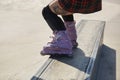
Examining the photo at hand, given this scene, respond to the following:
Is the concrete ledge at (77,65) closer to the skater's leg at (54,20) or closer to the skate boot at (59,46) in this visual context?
the skate boot at (59,46)

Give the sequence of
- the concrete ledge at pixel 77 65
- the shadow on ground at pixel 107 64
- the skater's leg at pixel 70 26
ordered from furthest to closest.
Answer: the shadow on ground at pixel 107 64 → the skater's leg at pixel 70 26 → the concrete ledge at pixel 77 65

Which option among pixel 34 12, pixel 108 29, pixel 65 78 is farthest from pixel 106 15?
pixel 65 78

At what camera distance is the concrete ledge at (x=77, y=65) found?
2596 millimetres

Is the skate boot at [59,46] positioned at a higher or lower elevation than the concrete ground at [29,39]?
higher

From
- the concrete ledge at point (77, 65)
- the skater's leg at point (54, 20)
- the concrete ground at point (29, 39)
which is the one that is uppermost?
the skater's leg at point (54, 20)

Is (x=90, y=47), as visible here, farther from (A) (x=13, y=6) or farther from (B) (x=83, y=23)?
(A) (x=13, y=6)

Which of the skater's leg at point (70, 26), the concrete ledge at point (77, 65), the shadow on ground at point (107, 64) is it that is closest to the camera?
the concrete ledge at point (77, 65)

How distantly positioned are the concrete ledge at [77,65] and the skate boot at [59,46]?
60mm

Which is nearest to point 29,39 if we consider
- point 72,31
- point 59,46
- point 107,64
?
point 107,64

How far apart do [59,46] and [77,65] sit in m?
0.26

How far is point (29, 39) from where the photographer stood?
4484mm

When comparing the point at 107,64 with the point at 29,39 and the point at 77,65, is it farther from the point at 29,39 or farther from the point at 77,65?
the point at 29,39

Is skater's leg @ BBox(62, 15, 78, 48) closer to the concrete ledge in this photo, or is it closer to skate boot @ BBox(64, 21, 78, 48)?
skate boot @ BBox(64, 21, 78, 48)

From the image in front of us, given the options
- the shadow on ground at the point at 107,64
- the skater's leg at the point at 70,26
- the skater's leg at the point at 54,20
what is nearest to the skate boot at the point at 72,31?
the skater's leg at the point at 70,26
